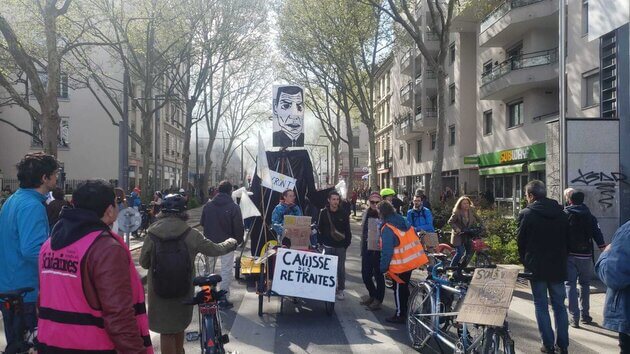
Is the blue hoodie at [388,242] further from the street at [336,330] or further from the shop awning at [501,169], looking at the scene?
the shop awning at [501,169]

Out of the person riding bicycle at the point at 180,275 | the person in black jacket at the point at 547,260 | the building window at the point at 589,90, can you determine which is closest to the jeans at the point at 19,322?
the person riding bicycle at the point at 180,275

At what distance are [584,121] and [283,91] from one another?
6.17 metres

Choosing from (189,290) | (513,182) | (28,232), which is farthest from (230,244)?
(513,182)

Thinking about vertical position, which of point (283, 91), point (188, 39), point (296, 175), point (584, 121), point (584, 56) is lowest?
point (296, 175)

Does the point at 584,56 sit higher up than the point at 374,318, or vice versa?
the point at 584,56

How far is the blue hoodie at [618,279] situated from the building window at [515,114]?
2196cm

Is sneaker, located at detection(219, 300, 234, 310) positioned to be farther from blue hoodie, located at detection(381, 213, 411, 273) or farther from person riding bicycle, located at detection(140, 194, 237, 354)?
person riding bicycle, located at detection(140, 194, 237, 354)

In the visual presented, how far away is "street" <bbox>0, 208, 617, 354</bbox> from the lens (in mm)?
6262

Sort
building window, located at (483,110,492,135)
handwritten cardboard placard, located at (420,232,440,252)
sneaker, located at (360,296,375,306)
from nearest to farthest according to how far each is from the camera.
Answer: sneaker, located at (360,296,375,306), handwritten cardboard placard, located at (420,232,440,252), building window, located at (483,110,492,135)

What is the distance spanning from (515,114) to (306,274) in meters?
20.9

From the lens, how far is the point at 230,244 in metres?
5.07

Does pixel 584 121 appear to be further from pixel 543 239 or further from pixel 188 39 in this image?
pixel 188 39

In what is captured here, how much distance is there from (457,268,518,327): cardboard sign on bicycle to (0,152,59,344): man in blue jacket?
3.49 m

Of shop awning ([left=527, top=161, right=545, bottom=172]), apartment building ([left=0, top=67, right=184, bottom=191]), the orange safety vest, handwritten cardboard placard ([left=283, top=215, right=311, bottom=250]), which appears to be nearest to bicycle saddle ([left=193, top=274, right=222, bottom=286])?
the orange safety vest
